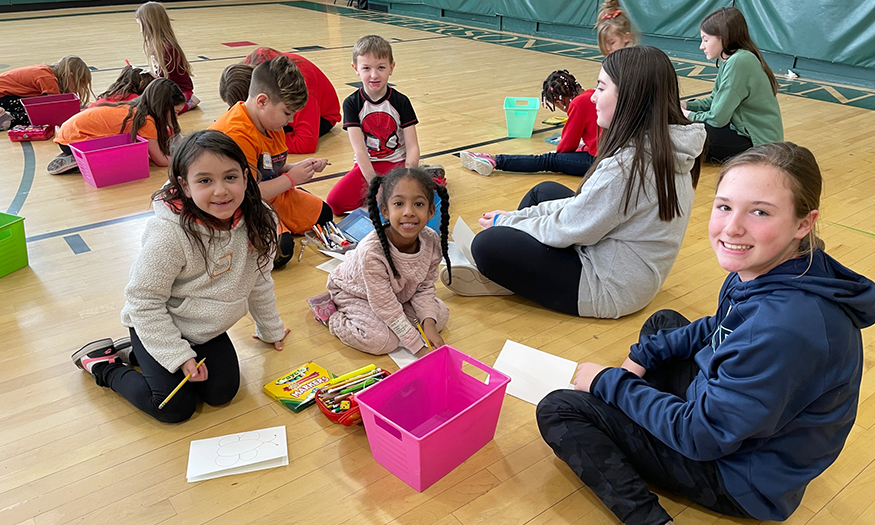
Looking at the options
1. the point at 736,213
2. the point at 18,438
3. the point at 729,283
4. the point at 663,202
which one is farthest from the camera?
the point at 663,202

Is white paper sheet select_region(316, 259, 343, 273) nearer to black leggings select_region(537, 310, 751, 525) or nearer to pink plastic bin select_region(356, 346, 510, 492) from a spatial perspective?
pink plastic bin select_region(356, 346, 510, 492)

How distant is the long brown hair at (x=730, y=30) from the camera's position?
367cm

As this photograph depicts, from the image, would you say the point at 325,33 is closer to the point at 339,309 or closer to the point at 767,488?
the point at 339,309

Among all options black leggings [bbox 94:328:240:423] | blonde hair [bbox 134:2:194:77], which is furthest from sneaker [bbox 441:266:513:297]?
blonde hair [bbox 134:2:194:77]

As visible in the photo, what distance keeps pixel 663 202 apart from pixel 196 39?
338 inches

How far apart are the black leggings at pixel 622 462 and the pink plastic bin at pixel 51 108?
14.9 ft

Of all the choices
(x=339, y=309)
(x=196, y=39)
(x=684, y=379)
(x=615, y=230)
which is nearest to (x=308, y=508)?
(x=339, y=309)

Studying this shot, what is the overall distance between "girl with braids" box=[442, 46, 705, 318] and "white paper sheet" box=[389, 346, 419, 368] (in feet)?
1.50

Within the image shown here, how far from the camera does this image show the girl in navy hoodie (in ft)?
4.03

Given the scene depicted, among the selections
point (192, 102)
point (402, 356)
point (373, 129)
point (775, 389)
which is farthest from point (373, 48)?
point (192, 102)

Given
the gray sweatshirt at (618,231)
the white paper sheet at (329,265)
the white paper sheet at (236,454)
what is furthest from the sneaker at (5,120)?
the gray sweatshirt at (618,231)

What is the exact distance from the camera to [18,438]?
1.80 metres

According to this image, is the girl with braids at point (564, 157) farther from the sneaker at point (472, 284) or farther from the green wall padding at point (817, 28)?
the green wall padding at point (817, 28)

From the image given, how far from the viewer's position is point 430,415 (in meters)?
1.92
